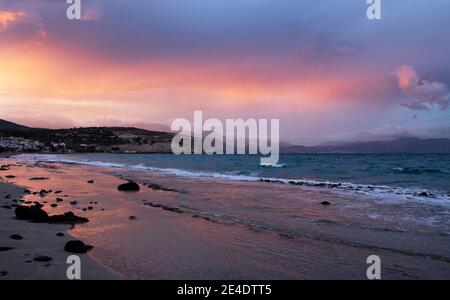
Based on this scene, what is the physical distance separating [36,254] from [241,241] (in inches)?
212

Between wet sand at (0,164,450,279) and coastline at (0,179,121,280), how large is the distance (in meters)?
0.05

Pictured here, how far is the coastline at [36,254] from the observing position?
24.1ft

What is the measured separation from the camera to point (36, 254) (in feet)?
28.5

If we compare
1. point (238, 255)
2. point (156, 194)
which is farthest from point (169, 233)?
point (156, 194)

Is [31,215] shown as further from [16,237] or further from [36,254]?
[36,254]

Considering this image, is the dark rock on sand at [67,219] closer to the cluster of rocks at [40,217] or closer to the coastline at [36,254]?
the cluster of rocks at [40,217]

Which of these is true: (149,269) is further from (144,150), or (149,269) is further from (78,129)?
(78,129)

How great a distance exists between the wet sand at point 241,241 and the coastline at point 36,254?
0.05 metres

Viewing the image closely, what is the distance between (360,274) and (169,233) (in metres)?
5.91

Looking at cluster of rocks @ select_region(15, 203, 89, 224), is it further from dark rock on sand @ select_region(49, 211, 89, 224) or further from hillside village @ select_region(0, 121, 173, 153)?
hillside village @ select_region(0, 121, 173, 153)

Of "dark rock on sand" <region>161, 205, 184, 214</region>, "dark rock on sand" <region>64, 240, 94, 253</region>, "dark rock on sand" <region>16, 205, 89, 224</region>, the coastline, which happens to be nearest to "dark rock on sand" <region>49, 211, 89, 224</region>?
"dark rock on sand" <region>16, 205, 89, 224</region>

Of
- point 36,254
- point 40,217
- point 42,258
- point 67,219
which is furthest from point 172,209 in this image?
point 42,258

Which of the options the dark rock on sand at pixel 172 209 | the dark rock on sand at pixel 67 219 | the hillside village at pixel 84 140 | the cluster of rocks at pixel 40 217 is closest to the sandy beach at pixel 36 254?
the cluster of rocks at pixel 40 217

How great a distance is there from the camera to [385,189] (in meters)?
27.3
